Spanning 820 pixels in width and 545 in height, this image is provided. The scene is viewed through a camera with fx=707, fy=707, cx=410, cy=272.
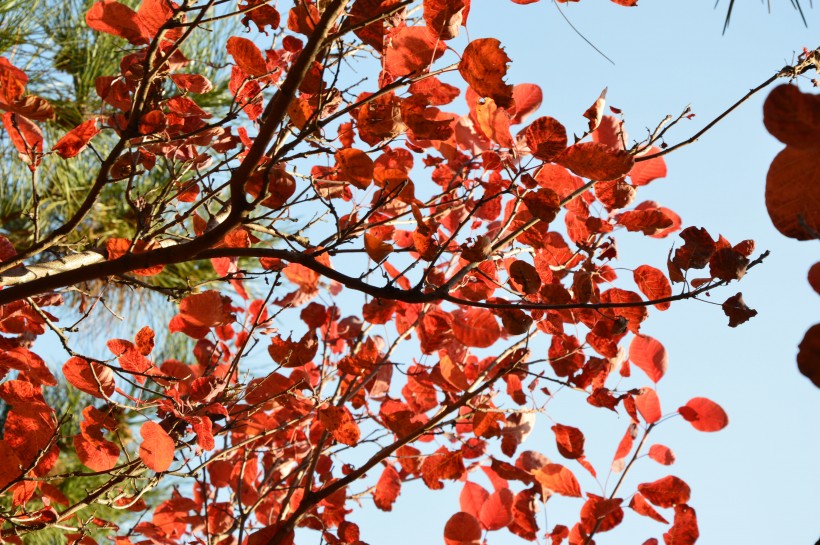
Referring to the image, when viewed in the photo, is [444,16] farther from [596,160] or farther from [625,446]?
[625,446]

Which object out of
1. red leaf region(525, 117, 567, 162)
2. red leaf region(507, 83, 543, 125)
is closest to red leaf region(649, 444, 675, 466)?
red leaf region(507, 83, 543, 125)

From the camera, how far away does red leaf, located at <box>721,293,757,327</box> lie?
91cm

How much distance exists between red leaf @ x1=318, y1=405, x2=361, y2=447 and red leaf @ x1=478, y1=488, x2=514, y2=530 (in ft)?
1.46

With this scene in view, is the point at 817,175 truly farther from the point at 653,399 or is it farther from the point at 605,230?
the point at 653,399

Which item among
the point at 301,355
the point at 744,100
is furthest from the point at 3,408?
the point at 744,100

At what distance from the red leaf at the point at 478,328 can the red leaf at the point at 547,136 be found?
0.47 m

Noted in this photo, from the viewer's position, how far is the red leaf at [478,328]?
4.52ft

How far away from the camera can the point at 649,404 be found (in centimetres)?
155

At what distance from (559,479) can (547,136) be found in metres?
0.87

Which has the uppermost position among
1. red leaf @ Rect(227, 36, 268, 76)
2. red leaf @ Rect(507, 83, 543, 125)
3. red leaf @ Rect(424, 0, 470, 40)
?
red leaf @ Rect(227, 36, 268, 76)

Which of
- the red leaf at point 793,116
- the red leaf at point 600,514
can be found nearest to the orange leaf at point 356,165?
the red leaf at point 793,116

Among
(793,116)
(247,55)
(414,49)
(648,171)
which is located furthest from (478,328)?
(793,116)

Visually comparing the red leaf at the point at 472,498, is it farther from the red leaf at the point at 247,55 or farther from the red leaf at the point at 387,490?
the red leaf at the point at 247,55

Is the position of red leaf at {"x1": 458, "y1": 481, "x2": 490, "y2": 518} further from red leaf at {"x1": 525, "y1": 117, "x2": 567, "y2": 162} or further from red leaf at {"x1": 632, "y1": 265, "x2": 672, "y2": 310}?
red leaf at {"x1": 525, "y1": 117, "x2": 567, "y2": 162}
